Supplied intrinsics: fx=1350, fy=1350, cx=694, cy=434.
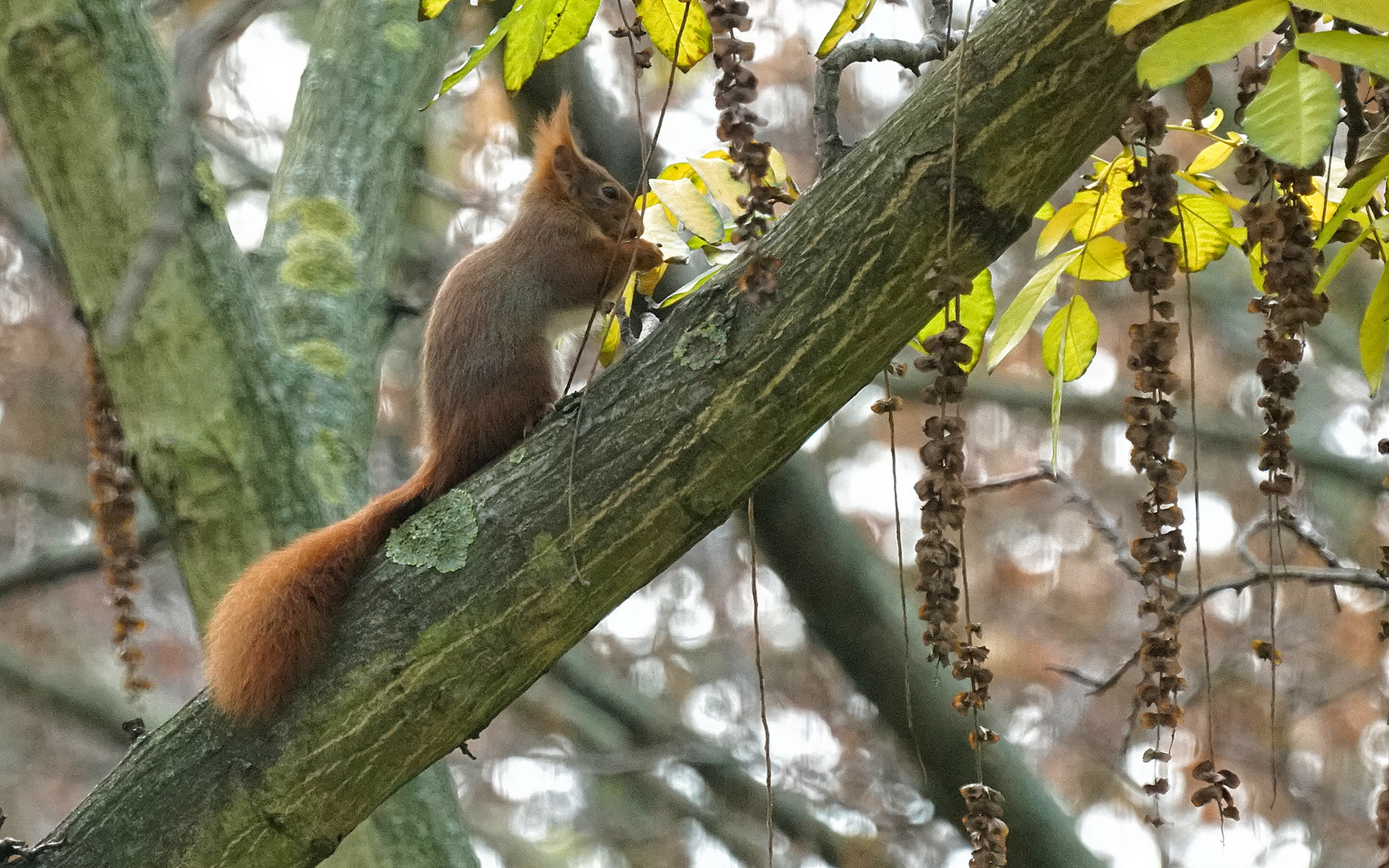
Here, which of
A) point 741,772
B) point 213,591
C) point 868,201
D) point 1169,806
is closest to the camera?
point 868,201

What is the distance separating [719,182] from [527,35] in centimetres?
48

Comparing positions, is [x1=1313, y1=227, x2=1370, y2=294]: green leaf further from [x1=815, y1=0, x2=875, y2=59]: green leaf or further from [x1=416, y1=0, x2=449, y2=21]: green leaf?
[x1=416, y1=0, x2=449, y2=21]: green leaf

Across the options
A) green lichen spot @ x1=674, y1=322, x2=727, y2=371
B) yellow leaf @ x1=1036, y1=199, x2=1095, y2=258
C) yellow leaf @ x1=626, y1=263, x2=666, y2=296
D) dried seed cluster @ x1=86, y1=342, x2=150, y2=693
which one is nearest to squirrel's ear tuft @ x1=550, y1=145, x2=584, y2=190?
yellow leaf @ x1=626, y1=263, x2=666, y2=296

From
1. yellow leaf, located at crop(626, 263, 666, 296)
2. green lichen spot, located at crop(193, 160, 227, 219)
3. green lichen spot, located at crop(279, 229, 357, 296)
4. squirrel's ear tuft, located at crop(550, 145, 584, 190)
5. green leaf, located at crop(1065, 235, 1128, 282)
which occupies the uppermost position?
green lichen spot, located at crop(279, 229, 357, 296)

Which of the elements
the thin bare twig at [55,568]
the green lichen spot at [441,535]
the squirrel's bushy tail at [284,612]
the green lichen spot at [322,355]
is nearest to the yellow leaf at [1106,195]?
the green lichen spot at [441,535]

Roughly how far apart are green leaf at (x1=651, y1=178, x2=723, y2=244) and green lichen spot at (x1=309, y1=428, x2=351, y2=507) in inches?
48.3

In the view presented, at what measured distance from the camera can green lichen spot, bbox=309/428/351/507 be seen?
2.83 meters

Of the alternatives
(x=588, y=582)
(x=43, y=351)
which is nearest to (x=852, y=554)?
(x=588, y=582)

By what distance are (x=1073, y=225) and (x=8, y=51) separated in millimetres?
1974

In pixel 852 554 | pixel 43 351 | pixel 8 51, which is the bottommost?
pixel 852 554

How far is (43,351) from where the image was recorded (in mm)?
5402

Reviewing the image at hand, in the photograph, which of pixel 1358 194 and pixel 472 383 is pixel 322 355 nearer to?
pixel 472 383

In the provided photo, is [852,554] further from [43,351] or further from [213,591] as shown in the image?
[43,351]

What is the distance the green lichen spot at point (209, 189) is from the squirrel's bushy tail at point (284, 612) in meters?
0.82
